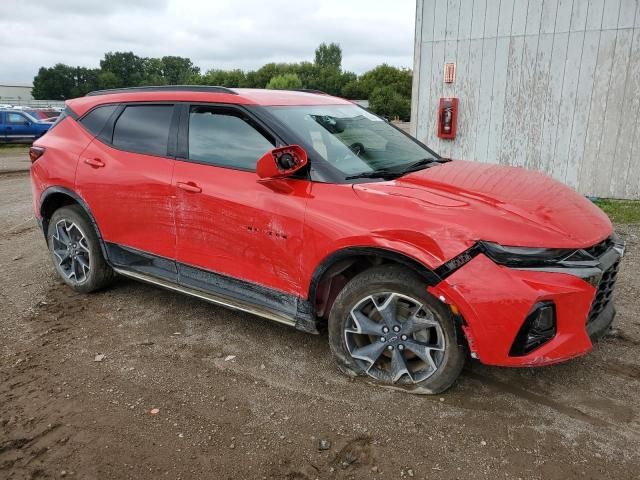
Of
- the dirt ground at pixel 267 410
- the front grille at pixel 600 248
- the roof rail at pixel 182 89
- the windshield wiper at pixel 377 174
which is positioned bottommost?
the dirt ground at pixel 267 410

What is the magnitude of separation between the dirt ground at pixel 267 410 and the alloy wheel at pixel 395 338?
140 millimetres

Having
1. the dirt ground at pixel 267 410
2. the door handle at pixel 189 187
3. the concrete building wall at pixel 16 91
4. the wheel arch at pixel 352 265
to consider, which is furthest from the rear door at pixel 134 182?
the concrete building wall at pixel 16 91

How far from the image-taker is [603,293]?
3.00m

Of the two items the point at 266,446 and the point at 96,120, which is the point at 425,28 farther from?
the point at 266,446

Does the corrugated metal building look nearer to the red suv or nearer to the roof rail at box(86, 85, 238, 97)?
the red suv

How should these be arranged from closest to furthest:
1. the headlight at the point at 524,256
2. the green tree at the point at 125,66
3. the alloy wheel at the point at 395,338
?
the headlight at the point at 524,256, the alloy wheel at the point at 395,338, the green tree at the point at 125,66

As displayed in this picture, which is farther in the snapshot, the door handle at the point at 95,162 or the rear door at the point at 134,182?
the door handle at the point at 95,162

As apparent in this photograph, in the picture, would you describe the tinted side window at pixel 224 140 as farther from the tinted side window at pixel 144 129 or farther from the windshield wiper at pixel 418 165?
the windshield wiper at pixel 418 165

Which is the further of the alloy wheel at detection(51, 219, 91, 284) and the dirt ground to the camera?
the alloy wheel at detection(51, 219, 91, 284)

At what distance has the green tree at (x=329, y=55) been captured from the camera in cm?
12119

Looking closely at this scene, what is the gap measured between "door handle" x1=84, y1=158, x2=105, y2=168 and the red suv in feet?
0.04

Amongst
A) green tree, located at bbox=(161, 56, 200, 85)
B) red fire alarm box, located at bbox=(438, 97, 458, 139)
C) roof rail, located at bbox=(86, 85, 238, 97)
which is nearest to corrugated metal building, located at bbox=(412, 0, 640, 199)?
red fire alarm box, located at bbox=(438, 97, 458, 139)

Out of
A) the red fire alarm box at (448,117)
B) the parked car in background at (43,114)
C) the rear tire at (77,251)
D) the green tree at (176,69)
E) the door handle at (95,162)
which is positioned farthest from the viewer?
the green tree at (176,69)

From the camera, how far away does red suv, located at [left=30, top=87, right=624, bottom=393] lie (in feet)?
9.07
